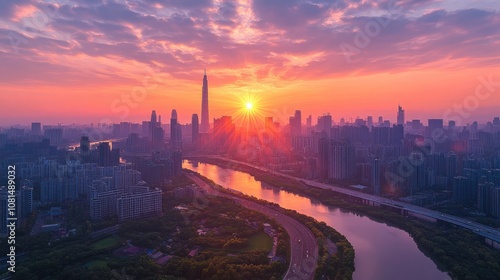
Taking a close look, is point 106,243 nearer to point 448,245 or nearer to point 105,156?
point 448,245

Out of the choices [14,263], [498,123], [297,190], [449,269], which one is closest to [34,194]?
[14,263]

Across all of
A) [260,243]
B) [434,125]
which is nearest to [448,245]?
[260,243]

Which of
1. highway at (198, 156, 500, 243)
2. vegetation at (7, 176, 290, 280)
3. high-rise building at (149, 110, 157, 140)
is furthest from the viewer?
high-rise building at (149, 110, 157, 140)

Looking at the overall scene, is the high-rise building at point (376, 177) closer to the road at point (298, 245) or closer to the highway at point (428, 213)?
the highway at point (428, 213)

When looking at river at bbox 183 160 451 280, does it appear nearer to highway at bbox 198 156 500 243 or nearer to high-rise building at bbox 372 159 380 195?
highway at bbox 198 156 500 243

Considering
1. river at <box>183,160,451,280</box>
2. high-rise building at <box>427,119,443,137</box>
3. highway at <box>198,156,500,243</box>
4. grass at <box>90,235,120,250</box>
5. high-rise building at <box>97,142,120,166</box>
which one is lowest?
river at <box>183,160,451,280</box>

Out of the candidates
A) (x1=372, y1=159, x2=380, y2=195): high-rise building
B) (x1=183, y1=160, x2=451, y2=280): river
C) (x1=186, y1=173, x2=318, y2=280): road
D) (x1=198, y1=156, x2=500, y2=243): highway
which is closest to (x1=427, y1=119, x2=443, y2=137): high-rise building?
(x1=372, y1=159, x2=380, y2=195): high-rise building

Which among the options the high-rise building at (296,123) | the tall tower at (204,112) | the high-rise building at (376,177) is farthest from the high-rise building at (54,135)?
the high-rise building at (376,177)

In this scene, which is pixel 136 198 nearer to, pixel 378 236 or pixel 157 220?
pixel 157 220
